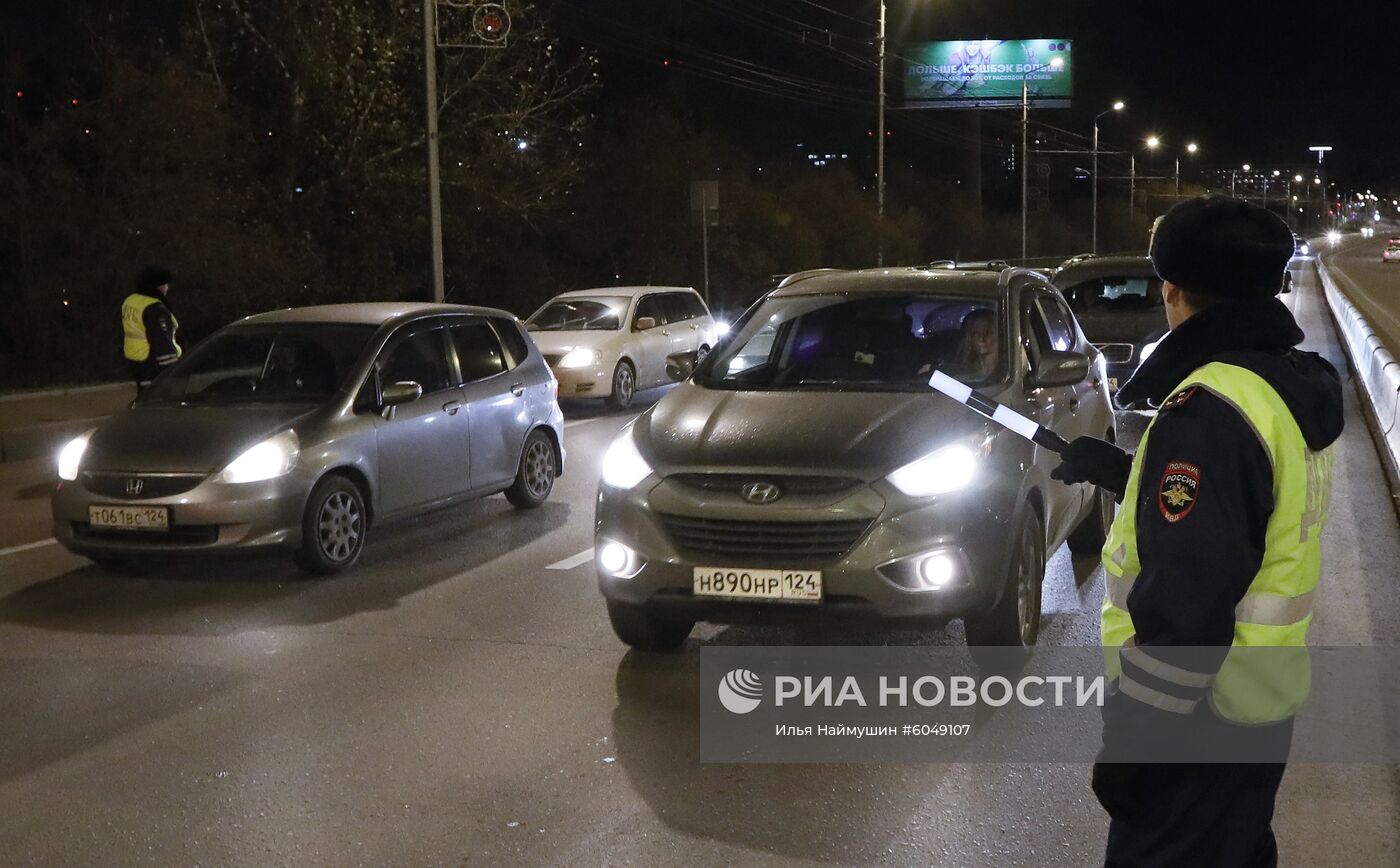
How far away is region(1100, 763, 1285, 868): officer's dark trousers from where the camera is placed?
2.67 meters

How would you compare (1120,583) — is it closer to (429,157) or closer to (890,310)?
(890,310)

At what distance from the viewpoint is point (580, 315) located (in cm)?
1934

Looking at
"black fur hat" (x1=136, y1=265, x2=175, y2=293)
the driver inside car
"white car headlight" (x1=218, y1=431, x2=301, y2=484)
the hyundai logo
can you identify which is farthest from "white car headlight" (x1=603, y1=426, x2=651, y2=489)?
→ "black fur hat" (x1=136, y1=265, x2=175, y2=293)

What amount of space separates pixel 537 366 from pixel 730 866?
689 cm

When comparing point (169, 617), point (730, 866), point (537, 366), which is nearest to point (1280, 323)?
point (730, 866)

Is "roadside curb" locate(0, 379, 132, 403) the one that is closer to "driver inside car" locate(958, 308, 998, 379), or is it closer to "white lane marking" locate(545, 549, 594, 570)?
"white lane marking" locate(545, 549, 594, 570)

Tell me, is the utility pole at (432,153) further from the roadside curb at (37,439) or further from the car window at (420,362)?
the car window at (420,362)

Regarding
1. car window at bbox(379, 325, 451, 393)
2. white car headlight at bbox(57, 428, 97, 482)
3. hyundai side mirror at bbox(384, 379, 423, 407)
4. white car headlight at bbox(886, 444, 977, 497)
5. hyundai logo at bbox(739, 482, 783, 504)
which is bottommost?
white car headlight at bbox(57, 428, 97, 482)

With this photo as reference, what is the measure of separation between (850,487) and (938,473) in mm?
382

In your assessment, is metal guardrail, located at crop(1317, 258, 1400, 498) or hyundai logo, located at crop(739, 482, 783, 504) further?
metal guardrail, located at crop(1317, 258, 1400, 498)

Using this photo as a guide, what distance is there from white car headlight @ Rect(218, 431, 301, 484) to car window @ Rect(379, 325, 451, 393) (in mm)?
970

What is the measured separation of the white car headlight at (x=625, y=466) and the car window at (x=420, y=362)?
122 inches

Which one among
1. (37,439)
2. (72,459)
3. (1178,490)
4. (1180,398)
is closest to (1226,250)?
(1180,398)

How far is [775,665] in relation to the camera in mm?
6723
